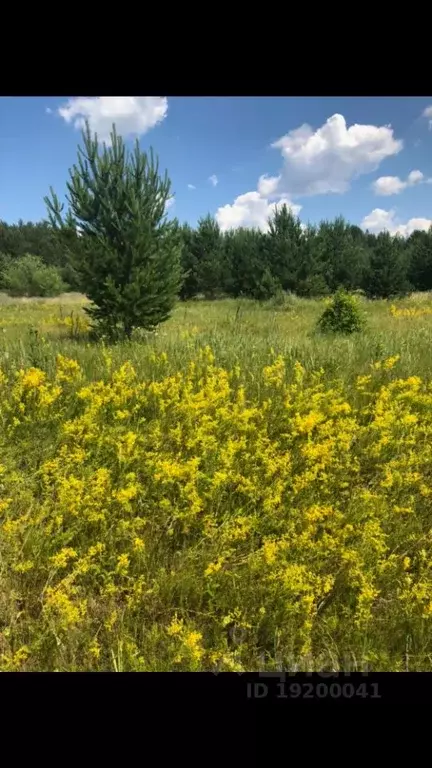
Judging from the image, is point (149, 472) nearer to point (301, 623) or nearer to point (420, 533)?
point (301, 623)

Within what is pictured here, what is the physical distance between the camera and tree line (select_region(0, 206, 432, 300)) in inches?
953

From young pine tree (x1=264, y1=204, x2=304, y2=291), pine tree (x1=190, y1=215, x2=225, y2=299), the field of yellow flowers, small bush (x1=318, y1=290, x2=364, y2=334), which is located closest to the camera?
the field of yellow flowers

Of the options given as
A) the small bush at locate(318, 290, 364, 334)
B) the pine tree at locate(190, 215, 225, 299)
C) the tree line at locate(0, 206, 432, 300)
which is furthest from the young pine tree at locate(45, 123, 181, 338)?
the pine tree at locate(190, 215, 225, 299)

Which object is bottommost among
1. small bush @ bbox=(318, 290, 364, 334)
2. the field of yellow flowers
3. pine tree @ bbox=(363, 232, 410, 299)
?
the field of yellow flowers

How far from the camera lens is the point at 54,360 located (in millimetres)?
4398

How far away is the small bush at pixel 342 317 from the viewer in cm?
888

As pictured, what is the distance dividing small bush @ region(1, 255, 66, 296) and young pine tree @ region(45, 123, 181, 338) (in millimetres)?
23864

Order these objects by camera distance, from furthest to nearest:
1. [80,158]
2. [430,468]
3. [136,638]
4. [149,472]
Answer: [80,158] < [430,468] < [149,472] < [136,638]

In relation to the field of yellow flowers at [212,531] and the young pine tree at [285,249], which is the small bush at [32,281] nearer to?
the young pine tree at [285,249]

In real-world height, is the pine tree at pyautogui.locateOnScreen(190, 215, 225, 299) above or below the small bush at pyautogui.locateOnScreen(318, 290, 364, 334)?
above

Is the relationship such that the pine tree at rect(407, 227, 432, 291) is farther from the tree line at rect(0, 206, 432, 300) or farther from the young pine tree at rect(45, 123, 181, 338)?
the young pine tree at rect(45, 123, 181, 338)

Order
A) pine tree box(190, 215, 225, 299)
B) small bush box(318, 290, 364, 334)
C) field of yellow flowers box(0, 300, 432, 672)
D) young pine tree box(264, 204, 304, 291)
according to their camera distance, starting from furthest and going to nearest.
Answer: pine tree box(190, 215, 225, 299) < young pine tree box(264, 204, 304, 291) < small bush box(318, 290, 364, 334) < field of yellow flowers box(0, 300, 432, 672)
